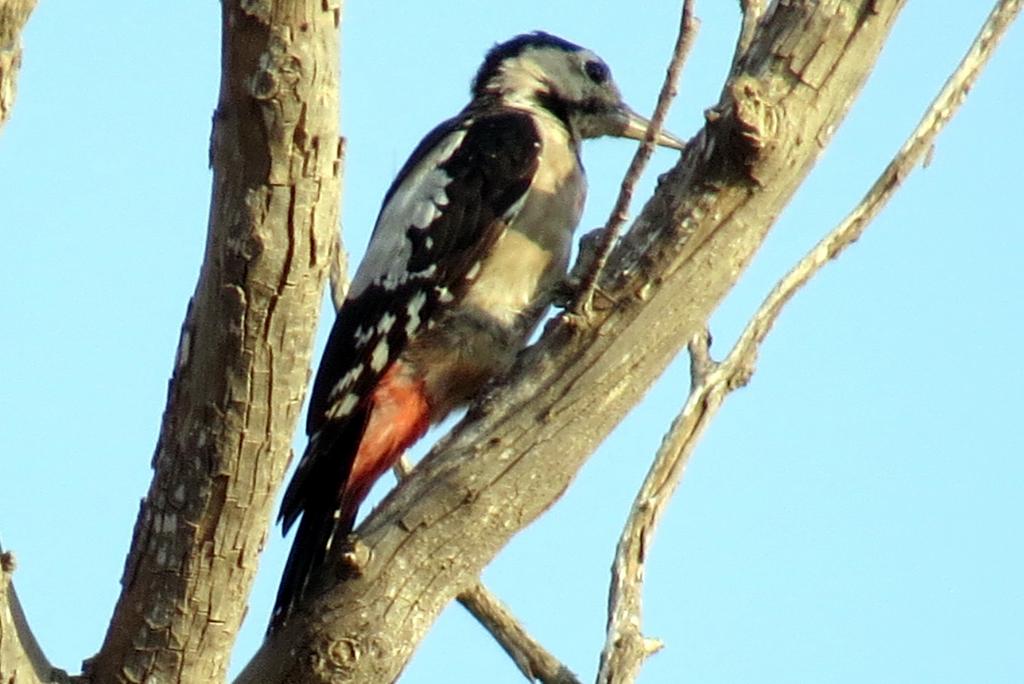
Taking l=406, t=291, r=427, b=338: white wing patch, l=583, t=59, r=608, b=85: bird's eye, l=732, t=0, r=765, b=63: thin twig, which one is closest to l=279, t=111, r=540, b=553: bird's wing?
l=406, t=291, r=427, b=338: white wing patch

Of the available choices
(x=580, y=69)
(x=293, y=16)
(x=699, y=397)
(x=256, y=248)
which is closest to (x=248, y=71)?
(x=293, y=16)

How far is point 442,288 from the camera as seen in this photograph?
13.7ft

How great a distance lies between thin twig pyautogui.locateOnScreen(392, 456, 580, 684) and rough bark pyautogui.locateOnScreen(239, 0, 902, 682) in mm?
→ 374

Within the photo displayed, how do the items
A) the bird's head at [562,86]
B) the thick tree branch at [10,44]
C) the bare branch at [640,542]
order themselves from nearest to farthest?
the thick tree branch at [10,44], the bare branch at [640,542], the bird's head at [562,86]

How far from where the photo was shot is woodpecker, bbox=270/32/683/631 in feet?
12.9

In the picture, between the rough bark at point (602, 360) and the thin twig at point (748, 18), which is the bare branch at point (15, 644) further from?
the thin twig at point (748, 18)

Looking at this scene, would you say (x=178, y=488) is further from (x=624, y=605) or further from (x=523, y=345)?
(x=523, y=345)

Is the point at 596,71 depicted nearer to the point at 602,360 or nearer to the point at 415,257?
the point at 415,257

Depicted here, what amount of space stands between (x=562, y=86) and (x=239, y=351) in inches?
103

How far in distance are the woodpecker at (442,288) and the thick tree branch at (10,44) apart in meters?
1.34

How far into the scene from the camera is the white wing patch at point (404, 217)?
423 cm

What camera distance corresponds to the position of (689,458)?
3.47 metres

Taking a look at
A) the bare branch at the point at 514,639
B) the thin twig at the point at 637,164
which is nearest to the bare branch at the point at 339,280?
the bare branch at the point at 514,639

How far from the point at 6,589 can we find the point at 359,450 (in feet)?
4.05
